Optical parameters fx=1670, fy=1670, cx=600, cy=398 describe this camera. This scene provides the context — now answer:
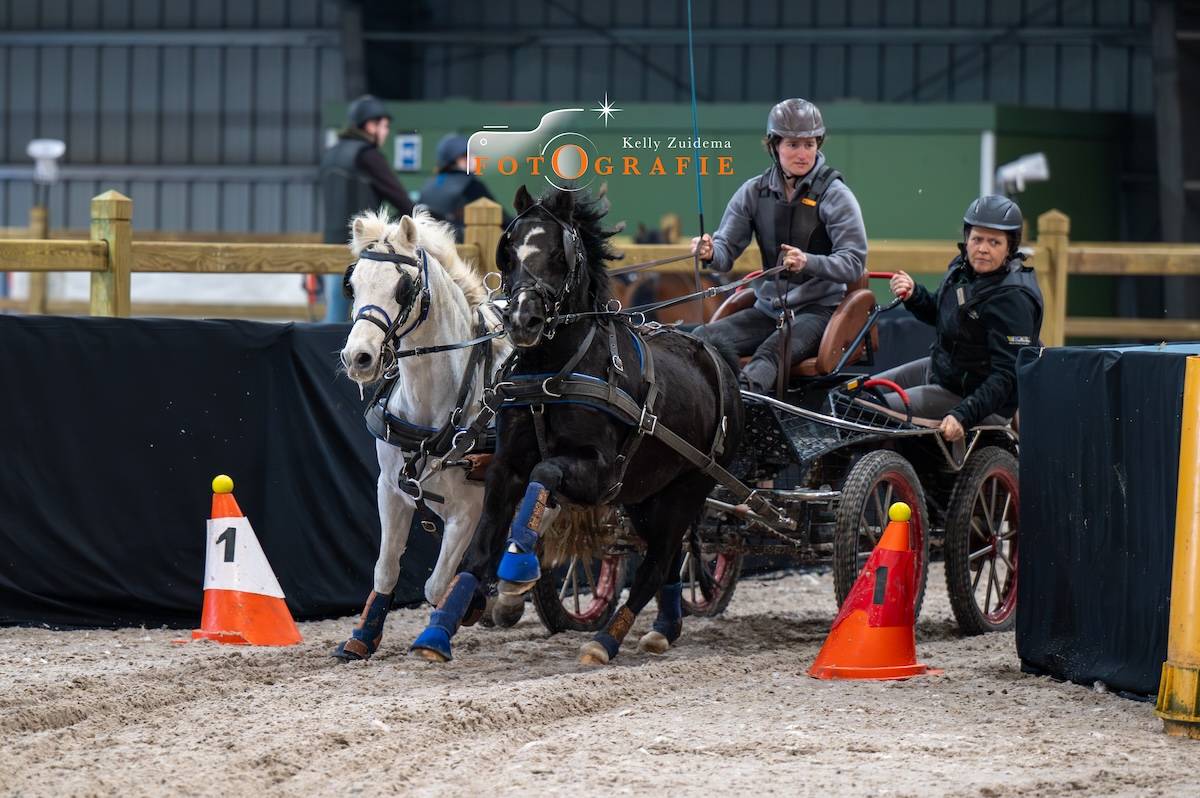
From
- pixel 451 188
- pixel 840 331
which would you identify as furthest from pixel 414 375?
pixel 451 188

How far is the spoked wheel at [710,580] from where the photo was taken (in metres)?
7.88

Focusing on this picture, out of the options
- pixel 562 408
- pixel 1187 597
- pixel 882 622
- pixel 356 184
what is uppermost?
pixel 356 184

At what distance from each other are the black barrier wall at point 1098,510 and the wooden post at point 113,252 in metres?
4.20

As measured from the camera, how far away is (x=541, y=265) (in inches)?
233

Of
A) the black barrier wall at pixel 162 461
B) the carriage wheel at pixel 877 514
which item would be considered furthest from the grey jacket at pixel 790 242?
the black barrier wall at pixel 162 461

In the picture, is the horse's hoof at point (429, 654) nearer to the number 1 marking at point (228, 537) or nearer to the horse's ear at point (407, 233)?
the number 1 marking at point (228, 537)

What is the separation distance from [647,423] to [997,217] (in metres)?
2.07

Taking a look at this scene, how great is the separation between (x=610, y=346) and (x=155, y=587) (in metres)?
2.51

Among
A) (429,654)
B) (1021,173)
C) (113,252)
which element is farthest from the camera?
(1021,173)

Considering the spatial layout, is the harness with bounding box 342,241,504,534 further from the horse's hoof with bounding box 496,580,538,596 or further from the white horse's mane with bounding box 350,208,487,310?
the horse's hoof with bounding box 496,580,538,596

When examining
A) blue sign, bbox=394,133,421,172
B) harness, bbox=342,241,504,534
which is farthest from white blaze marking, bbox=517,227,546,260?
blue sign, bbox=394,133,421,172

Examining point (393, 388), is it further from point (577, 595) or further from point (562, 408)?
point (577, 595)

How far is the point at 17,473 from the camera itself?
7051mm

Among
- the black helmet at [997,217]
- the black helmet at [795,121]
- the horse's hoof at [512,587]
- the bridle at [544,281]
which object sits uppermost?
the black helmet at [795,121]
